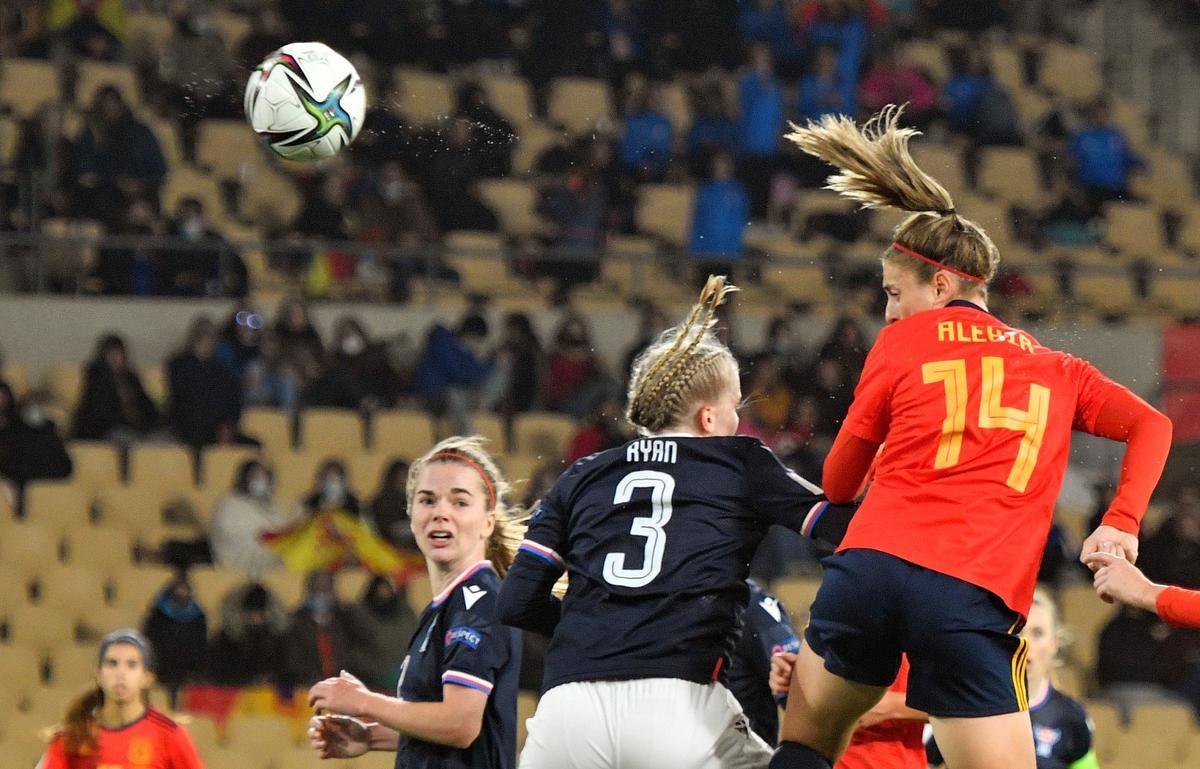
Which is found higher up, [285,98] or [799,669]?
[285,98]

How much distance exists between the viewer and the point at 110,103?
38.2 ft

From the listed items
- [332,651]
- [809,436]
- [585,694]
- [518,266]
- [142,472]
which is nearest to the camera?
[585,694]

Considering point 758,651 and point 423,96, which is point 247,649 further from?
point 758,651

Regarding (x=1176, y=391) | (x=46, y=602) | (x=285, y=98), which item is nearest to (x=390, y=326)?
(x=46, y=602)

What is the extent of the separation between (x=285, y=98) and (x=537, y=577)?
254cm

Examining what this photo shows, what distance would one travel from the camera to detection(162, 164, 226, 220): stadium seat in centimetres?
1220

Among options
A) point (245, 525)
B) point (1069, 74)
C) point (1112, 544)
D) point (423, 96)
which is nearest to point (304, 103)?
point (1112, 544)

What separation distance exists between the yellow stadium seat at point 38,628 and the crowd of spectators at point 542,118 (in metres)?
3.05

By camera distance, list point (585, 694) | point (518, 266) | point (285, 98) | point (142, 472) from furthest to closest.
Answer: point (518, 266)
point (142, 472)
point (285, 98)
point (585, 694)

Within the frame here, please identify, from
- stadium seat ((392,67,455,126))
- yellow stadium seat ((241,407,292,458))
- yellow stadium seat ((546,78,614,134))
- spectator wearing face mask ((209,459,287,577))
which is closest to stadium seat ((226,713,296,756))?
spectator wearing face mask ((209,459,287,577))

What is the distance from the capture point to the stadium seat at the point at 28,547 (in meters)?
9.66

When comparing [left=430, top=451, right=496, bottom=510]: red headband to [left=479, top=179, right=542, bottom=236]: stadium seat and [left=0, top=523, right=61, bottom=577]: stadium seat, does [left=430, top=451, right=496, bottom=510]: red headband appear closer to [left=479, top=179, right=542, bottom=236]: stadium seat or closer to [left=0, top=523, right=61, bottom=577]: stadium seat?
[left=0, top=523, right=61, bottom=577]: stadium seat

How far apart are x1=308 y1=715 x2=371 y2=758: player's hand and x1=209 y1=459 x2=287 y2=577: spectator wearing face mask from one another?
582cm

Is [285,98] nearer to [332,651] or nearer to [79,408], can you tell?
[332,651]
